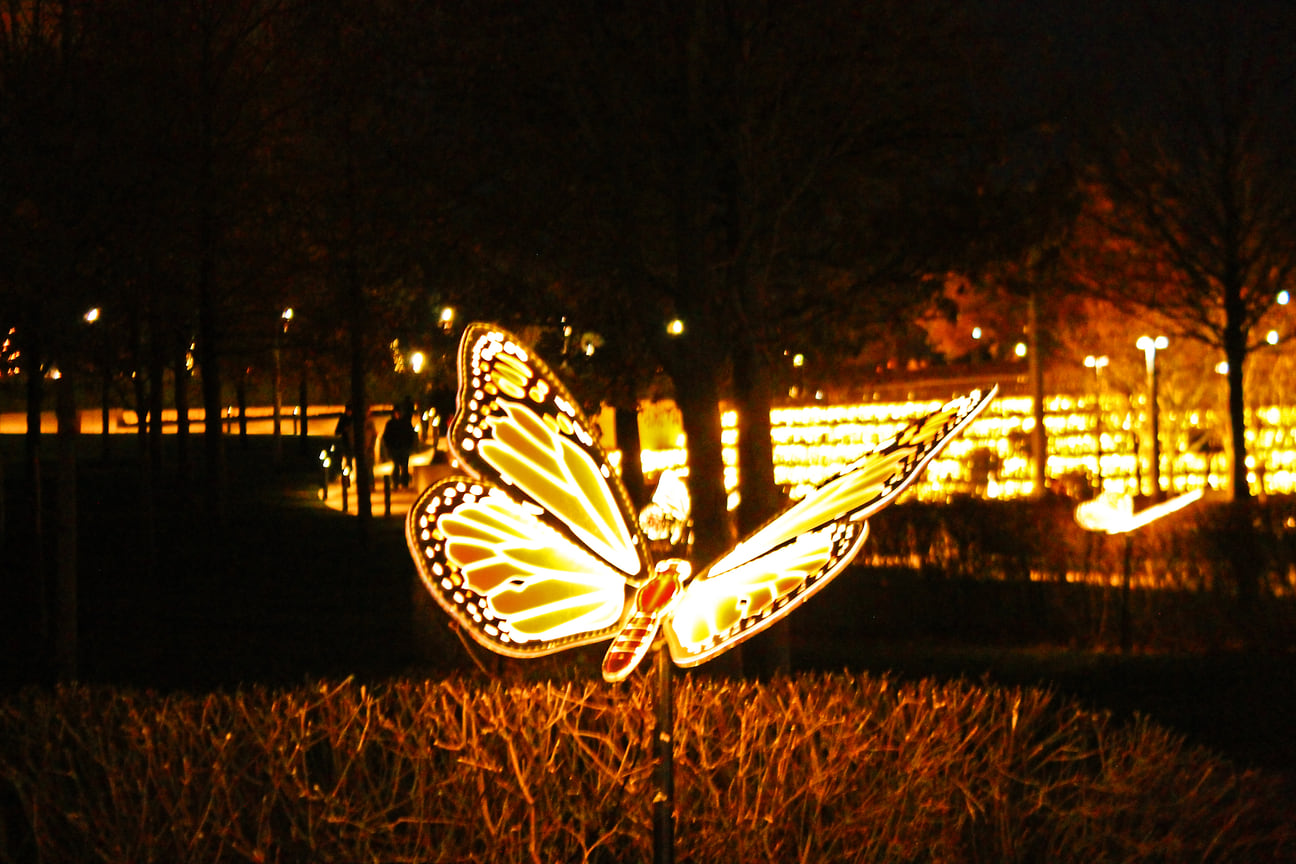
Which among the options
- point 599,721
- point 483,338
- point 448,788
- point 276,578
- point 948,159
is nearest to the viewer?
point 483,338

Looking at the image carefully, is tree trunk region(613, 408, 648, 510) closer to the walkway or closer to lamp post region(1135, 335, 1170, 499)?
the walkway

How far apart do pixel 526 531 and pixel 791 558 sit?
0.68m

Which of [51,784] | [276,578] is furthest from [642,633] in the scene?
[276,578]

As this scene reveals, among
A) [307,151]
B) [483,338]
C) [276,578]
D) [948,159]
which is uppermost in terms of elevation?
[307,151]

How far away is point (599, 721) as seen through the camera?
5277 mm

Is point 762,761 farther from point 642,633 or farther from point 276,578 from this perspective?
point 276,578

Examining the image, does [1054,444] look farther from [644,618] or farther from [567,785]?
[644,618]

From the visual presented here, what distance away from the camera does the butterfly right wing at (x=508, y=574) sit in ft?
13.0

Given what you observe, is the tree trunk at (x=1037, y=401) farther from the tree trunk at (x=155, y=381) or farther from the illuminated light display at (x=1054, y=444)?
the tree trunk at (x=155, y=381)

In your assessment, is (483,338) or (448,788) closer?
(483,338)

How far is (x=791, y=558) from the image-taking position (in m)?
3.90

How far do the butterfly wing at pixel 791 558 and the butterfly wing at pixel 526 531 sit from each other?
0.19 m

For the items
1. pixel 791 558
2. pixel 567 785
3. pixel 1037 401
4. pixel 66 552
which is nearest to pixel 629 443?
pixel 1037 401

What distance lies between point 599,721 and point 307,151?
9.89 meters
